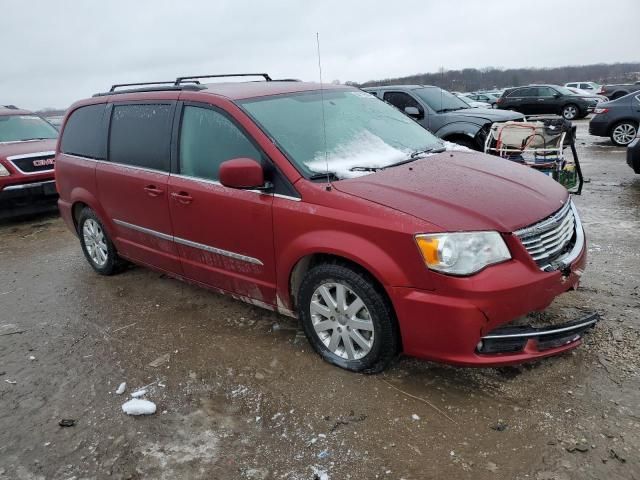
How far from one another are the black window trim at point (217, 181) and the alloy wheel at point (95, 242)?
160 centimetres

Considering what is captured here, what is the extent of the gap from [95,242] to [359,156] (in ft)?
10.1

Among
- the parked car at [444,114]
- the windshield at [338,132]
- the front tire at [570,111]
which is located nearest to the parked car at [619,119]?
the parked car at [444,114]

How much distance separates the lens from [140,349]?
3662 mm

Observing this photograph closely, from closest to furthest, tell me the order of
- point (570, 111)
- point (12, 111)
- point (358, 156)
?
point (358, 156) < point (12, 111) < point (570, 111)

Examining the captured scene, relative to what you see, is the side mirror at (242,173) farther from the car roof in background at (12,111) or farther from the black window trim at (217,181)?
the car roof in background at (12,111)

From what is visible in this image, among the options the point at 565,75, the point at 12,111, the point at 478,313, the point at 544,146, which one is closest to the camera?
the point at 478,313

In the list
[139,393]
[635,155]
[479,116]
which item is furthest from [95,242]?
[635,155]

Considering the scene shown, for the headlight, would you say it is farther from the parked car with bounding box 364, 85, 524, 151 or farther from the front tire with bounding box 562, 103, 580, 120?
the front tire with bounding box 562, 103, 580, 120

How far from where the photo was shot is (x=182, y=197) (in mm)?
3709

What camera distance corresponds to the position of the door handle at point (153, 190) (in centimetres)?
391

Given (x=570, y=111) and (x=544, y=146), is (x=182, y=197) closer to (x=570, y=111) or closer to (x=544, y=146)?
(x=544, y=146)

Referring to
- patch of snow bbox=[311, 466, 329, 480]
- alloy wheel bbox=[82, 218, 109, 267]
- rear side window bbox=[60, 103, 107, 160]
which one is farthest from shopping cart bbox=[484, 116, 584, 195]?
patch of snow bbox=[311, 466, 329, 480]

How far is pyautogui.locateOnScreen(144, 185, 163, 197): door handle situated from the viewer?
3907 mm

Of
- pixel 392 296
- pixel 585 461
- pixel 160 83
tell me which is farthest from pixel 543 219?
pixel 160 83
